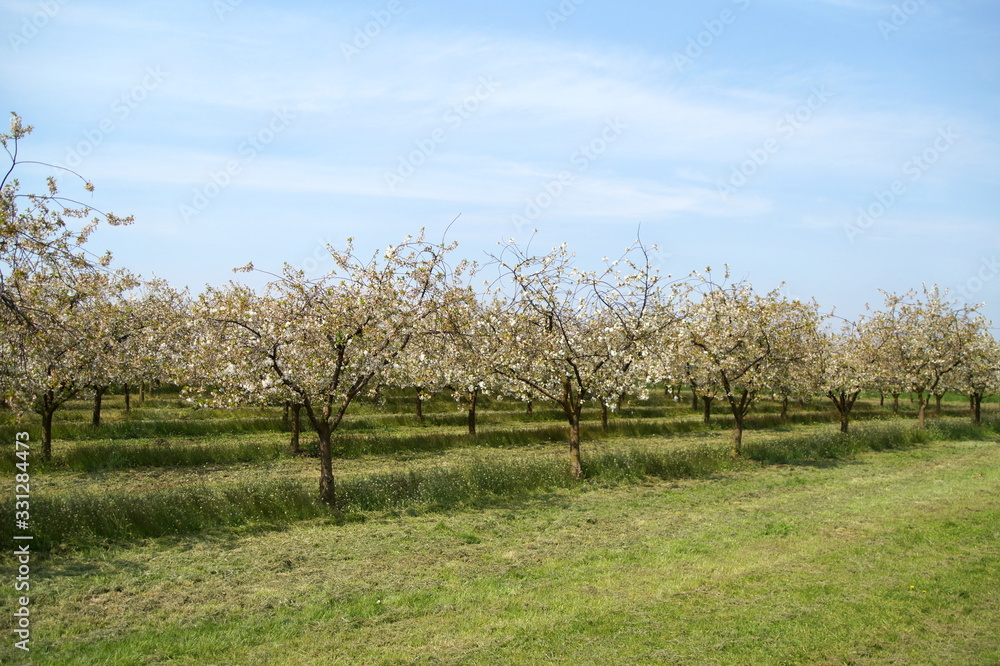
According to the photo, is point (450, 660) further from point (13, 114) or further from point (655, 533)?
point (13, 114)

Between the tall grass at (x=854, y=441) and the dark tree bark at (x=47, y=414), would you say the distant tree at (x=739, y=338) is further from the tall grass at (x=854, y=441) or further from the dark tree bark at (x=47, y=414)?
the dark tree bark at (x=47, y=414)

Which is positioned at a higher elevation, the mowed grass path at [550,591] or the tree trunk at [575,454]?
the tree trunk at [575,454]

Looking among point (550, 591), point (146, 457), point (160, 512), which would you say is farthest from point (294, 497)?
point (146, 457)

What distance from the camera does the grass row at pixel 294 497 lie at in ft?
41.1

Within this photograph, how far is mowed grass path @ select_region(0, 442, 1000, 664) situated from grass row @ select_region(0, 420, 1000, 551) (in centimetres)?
72

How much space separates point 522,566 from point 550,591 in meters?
1.35

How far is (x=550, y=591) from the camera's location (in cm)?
984

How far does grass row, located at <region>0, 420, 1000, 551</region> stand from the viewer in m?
12.5

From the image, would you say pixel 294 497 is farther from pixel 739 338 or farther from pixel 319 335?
pixel 739 338

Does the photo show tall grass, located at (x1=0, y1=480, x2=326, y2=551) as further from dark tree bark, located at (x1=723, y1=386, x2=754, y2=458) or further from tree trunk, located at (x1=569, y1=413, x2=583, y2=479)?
dark tree bark, located at (x1=723, y1=386, x2=754, y2=458)

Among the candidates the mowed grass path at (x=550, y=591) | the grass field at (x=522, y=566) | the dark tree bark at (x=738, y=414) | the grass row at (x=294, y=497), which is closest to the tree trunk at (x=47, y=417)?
the grass field at (x=522, y=566)

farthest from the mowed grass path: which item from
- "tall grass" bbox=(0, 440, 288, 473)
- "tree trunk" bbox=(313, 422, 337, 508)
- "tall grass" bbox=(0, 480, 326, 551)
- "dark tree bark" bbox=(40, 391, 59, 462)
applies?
"dark tree bark" bbox=(40, 391, 59, 462)

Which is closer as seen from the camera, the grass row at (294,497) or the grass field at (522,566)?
the grass field at (522,566)

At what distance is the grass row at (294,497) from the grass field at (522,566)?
0.06 m
